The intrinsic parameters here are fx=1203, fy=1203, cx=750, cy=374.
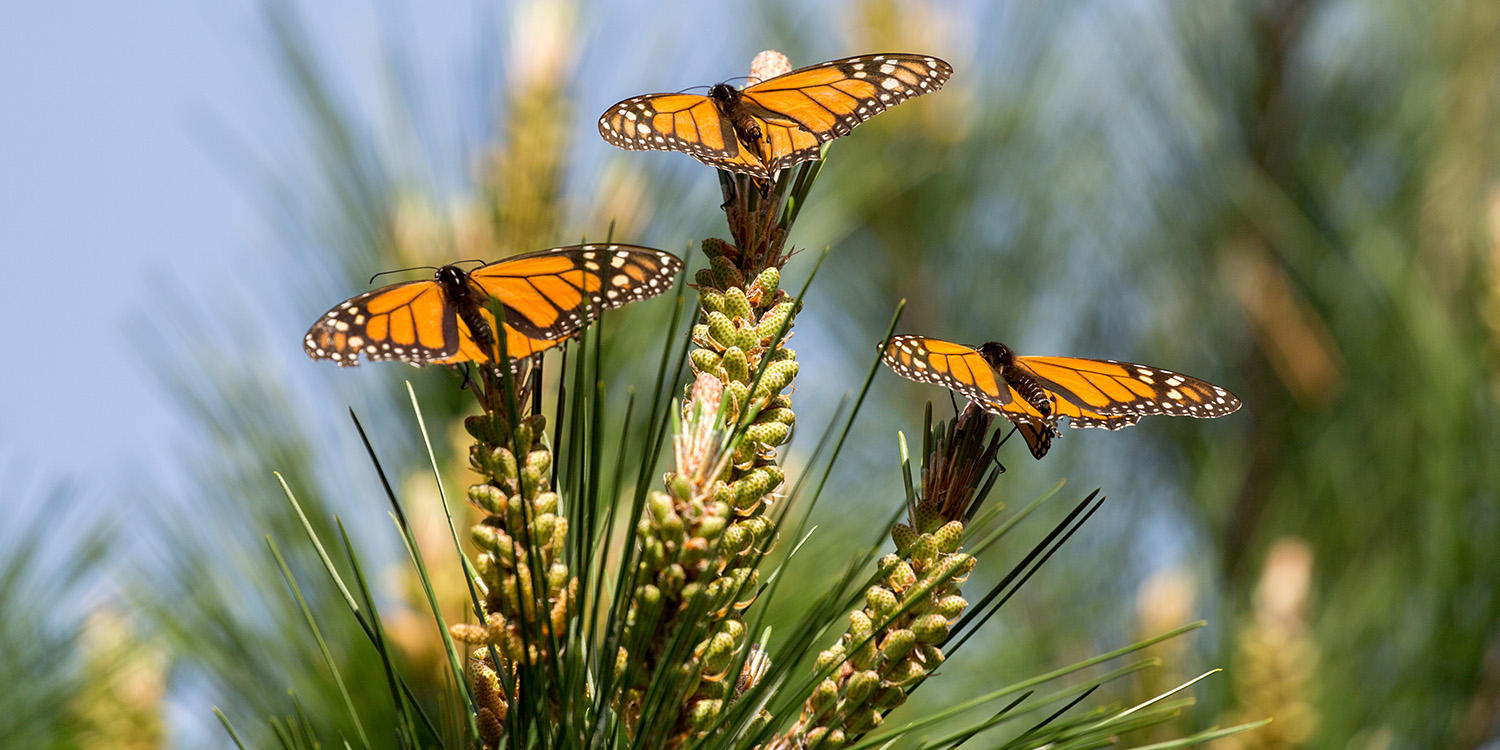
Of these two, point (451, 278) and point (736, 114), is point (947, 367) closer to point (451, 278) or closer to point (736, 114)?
point (736, 114)

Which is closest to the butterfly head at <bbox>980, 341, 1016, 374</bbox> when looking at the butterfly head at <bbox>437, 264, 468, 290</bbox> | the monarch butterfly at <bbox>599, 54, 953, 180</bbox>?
the monarch butterfly at <bbox>599, 54, 953, 180</bbox>

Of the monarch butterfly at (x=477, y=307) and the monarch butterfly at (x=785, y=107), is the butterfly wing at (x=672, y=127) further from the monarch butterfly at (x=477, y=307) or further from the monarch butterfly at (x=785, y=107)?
the monarch butterfly at (x=477, y=307)

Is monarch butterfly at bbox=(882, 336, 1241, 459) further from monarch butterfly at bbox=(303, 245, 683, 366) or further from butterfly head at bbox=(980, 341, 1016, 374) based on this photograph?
monarch butterfly at bbox=(303, 245, 683, 366)

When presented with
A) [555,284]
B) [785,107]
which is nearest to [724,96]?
[785,107]

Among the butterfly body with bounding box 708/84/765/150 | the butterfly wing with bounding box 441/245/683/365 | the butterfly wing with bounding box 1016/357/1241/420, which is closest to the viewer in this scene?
the butterfly wing with bounding box 441/245/683/365

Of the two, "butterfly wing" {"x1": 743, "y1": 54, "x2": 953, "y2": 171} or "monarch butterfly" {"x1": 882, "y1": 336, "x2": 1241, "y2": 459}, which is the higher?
"butterfly wing" {"x1": 743, "y1": 54, "x2": 953, "y2": 171}

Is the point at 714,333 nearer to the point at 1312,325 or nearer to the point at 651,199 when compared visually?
the point at 651,199
